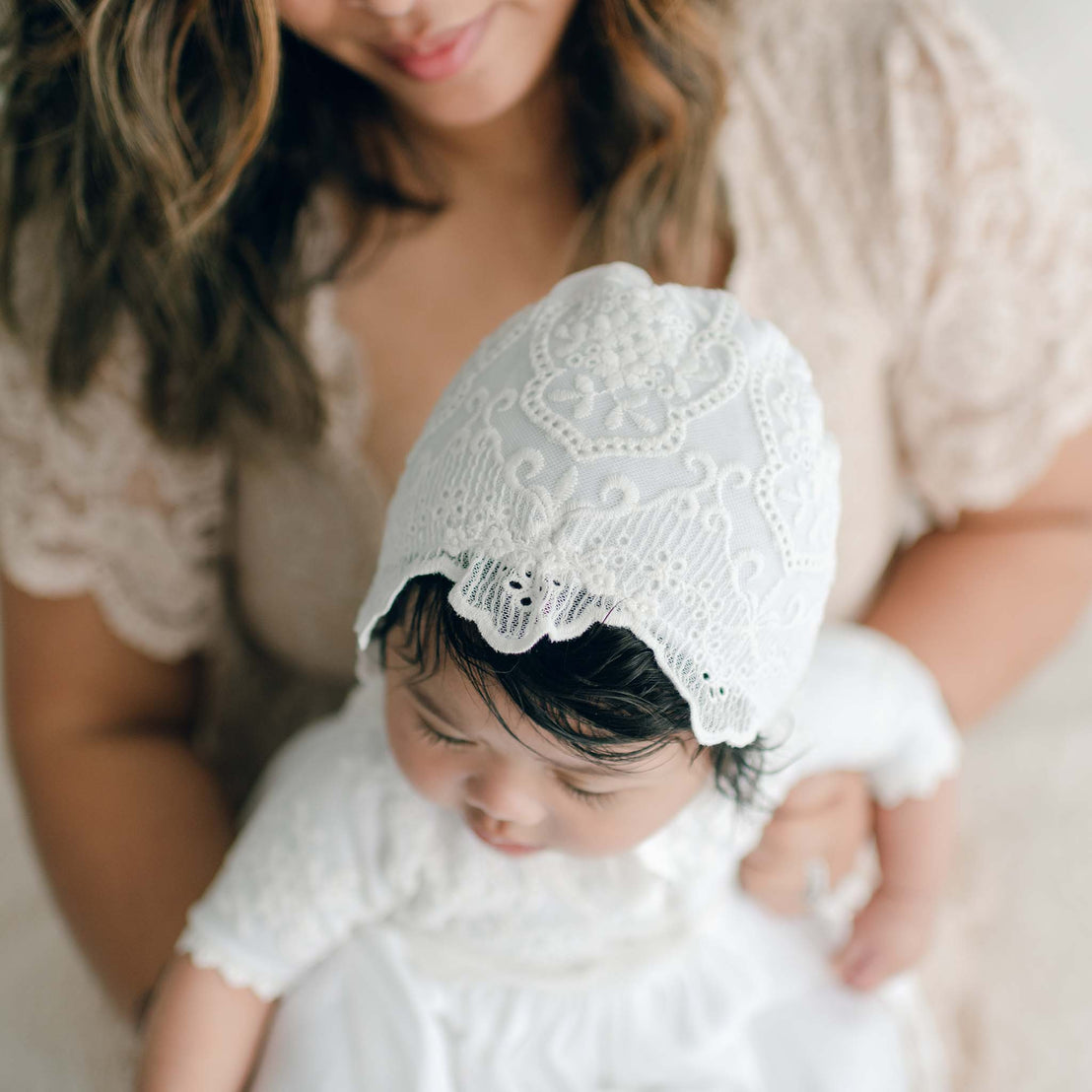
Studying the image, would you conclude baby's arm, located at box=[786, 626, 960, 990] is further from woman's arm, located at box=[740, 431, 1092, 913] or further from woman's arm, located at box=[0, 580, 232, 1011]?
woman's arm, located at box=[0, 580, 232, 1011]

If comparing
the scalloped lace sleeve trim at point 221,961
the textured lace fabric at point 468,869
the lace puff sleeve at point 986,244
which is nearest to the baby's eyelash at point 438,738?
the textured lace fabric at point 468,869

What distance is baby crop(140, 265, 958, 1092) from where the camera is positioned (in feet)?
1.85

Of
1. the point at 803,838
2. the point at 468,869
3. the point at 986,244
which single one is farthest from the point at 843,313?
the point at 468,869

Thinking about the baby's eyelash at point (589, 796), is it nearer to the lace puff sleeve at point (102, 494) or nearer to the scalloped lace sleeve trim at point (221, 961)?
the scalloped lace sleeve trim at point (221, 961)

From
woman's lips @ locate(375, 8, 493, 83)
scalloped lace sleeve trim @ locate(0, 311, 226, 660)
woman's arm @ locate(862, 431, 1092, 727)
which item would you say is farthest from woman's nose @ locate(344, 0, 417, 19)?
woman's arm @ locate(862, 431, 1092, 727)

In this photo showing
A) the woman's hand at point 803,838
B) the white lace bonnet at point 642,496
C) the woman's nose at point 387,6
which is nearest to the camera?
the white lace bonnet at point 642,496

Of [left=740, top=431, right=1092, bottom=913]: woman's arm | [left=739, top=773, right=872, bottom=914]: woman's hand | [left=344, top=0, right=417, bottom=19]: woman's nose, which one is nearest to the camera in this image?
[left=344, top=0, right=417, bottom=19]: woman's nose

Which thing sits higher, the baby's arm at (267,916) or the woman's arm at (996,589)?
the woman's arm at (996,589)

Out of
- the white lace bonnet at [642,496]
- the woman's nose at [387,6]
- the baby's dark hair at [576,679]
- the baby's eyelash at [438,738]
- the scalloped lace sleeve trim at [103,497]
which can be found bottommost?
the scalloped lace sleeve trim at [103,497]

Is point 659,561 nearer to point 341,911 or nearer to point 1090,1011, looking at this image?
point 341,911

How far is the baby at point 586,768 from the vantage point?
1.85 feet

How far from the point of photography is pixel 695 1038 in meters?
0.81

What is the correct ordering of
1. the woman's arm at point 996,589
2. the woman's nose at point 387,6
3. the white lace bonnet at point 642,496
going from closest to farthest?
the white lace bonnet at point 642,496 < the woman's nose at point 387,6 < the woman's arm at point 996,589

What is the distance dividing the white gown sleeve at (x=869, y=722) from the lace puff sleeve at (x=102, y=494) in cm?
55
